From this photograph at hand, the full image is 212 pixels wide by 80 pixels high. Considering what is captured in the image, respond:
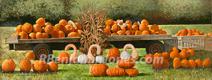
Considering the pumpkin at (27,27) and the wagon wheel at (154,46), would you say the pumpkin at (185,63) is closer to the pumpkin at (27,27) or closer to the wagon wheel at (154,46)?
the wagon wheel at (154,46)

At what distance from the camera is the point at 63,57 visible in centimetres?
744

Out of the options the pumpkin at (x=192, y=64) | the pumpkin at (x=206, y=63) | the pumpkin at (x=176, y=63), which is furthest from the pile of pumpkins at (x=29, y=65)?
the pumpkin at (x=206, y=63)

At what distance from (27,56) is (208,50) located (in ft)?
5.16

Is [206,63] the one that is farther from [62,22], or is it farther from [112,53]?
[62,22]

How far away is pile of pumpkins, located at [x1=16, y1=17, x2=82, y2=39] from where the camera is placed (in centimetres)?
735

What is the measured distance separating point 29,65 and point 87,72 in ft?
1.62

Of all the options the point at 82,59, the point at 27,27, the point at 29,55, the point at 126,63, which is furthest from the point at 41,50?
the point at 126,63

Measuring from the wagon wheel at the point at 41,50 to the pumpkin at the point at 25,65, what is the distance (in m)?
0.09

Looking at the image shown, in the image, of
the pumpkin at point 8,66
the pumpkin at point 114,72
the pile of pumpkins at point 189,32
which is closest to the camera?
the pumpkin at point 8,66

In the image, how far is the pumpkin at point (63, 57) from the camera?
744 cm

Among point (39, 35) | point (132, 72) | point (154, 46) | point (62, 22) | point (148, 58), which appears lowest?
point (132, 72)

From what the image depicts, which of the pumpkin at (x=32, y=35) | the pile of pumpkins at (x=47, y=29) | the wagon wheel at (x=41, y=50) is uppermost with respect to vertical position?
the pile of pumpkins at (x=47, y=29)

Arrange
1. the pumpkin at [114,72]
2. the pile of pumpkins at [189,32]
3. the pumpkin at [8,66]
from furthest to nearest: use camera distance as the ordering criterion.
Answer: the pile of pumpkins at [189,32] < the pumpkin at [114,72] < the pumpkin at [8,66]

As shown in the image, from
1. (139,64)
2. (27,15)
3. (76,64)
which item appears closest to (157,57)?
(139,64)
